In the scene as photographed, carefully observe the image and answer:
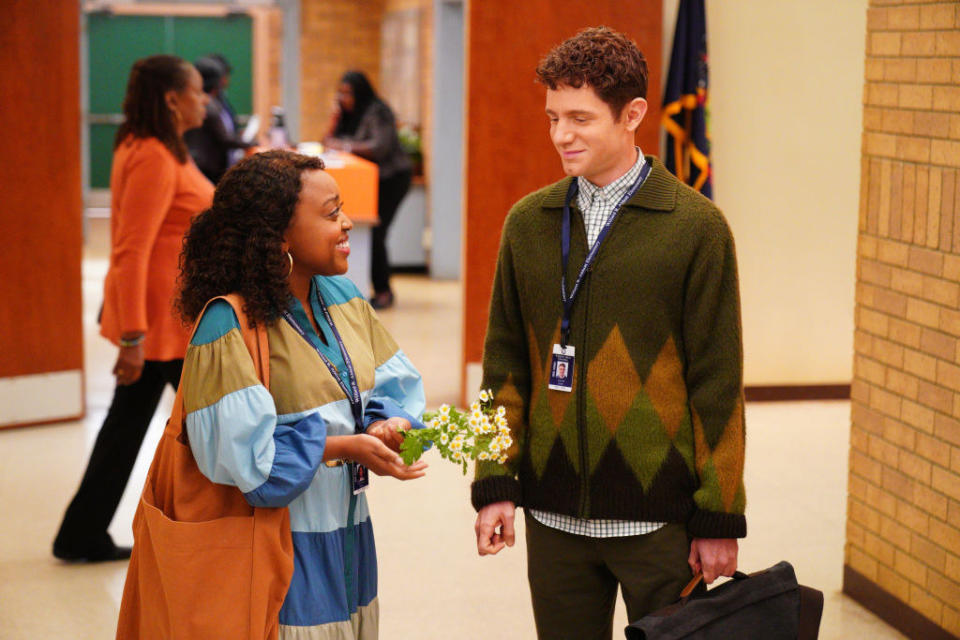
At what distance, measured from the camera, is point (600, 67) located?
7.16 ft

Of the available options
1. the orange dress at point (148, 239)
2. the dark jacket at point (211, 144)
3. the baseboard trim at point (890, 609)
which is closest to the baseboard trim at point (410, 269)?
the dark jacket at point (211, 144)

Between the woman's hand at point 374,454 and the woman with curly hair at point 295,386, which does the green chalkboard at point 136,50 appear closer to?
the woman with curly hair at point 295,386

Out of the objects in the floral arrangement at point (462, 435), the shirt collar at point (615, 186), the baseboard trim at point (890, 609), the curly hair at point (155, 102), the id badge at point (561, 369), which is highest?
the curly hair at point (155, 102)

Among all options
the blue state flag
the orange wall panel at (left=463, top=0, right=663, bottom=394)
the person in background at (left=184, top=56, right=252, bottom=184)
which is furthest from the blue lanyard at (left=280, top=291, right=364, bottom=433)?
the person in background at (left=184, top=56, right=252, bottom=184)

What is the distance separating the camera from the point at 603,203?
233 cm

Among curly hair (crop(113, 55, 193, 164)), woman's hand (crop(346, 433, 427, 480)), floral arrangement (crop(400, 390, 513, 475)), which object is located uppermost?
curly hair (crop(113, 55, 193, 164))

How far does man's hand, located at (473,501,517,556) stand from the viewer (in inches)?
92.7

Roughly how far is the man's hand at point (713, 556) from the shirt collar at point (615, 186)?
0.65 metres

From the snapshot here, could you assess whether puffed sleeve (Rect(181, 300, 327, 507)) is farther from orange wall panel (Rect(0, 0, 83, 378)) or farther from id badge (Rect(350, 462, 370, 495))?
orange wall panel (Rect(0, 0, 83, 378))

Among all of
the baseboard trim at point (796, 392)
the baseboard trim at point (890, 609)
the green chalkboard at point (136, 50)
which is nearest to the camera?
the baseboard trim at point (890, 609)

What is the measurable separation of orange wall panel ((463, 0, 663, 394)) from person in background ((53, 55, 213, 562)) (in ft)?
6.81

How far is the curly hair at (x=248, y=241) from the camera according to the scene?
7.40 feet

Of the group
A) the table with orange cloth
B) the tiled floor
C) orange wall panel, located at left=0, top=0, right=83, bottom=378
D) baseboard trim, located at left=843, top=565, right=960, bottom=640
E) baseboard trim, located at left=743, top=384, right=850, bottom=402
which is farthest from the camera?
the table with orange cloth

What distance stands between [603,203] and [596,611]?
0.80 metres
